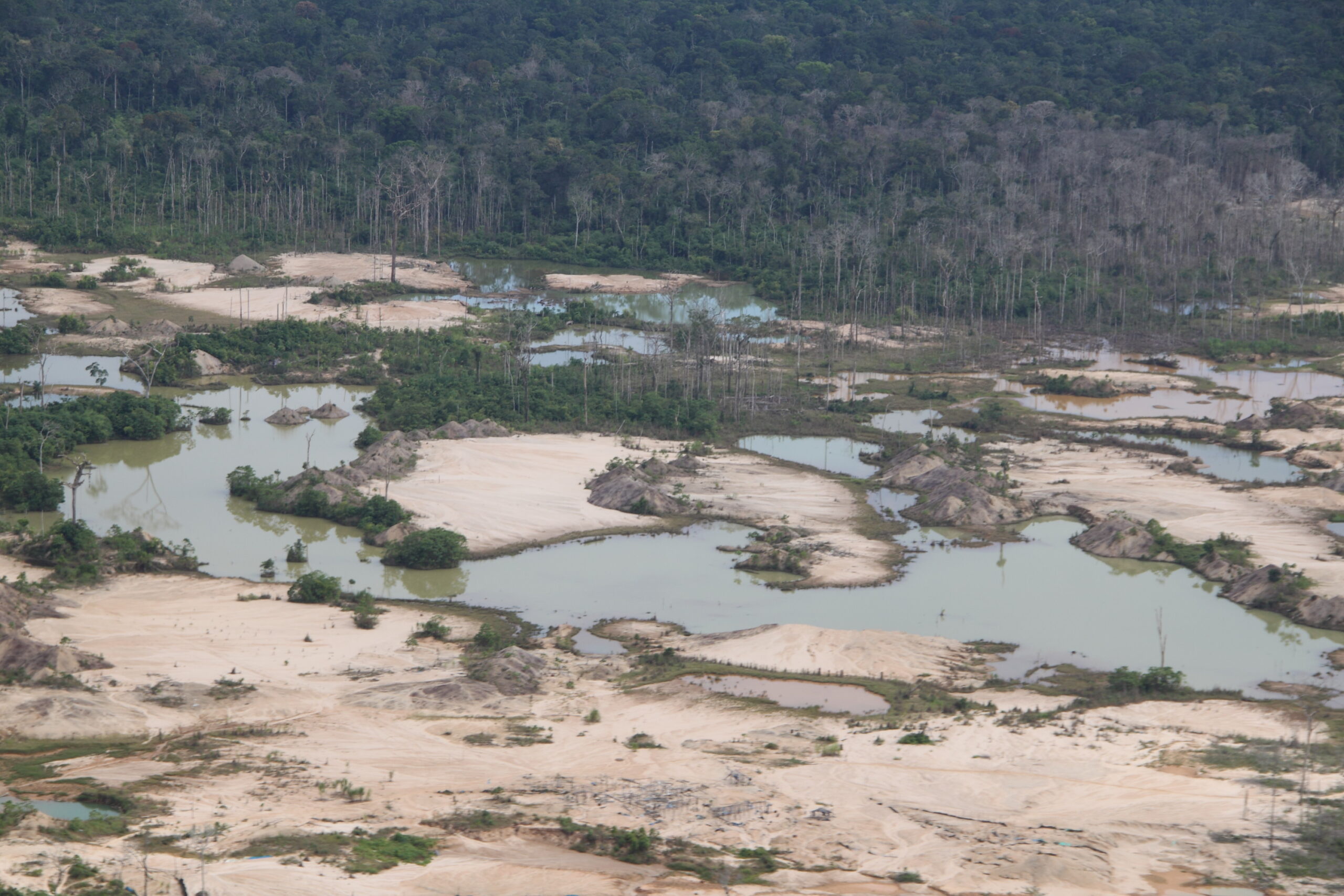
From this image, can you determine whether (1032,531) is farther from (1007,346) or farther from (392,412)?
(1007,346)

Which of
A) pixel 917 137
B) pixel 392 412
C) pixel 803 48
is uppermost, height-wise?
pixel 803 48

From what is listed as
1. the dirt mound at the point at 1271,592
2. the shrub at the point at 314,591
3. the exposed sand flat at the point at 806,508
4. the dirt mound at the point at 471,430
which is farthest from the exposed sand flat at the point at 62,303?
the dirt mound at the point at 1271,592

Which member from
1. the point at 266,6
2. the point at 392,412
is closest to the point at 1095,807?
the point at 392,412

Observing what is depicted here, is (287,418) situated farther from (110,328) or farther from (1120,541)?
(1120,541)

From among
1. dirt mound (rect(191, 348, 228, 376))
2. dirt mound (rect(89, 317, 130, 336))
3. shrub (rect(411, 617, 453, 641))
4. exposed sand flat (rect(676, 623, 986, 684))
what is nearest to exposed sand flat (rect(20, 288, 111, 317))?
dirt mound (rect(89, 317, 130, 336))

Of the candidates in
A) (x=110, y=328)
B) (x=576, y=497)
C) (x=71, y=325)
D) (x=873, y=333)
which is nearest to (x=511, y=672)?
(x=576, y=497)

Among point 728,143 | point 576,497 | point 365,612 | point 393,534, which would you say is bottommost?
point 365,612
